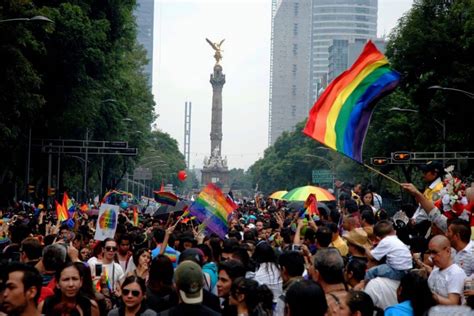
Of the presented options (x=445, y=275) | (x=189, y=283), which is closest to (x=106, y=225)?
(x=445, y=275)

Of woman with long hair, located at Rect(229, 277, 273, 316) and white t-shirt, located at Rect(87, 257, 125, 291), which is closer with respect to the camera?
woman with long hair, located at Rect(229, 277, 273, 316)

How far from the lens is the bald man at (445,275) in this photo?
7902mm

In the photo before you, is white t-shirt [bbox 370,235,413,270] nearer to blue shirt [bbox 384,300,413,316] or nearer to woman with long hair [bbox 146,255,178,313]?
blue shirt [bbox 384,300,413,316]

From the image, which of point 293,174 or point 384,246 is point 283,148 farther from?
point 384,246

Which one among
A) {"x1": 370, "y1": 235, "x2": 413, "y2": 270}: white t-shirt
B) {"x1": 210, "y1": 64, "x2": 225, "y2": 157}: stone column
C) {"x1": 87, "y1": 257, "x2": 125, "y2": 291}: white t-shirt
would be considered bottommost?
{"x1": 87, "y1": 257, "x2": 125, "y2": 291}: white t-shirt

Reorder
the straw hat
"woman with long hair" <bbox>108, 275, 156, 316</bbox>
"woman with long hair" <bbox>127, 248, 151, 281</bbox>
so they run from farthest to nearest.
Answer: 1. "woman with long hair" <bbox>127, 248, 151, 281</bbox>
2. the straw hat
3. "woman with long hair" <bbox>108, 275, 156, 316</bbox>

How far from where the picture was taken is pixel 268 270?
9727 millimetres

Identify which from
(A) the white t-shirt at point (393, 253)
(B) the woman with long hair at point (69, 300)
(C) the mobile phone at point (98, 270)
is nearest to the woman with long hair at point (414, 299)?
(A) the white t-shirt at point (393, 253)

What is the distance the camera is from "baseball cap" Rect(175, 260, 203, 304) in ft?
23.1

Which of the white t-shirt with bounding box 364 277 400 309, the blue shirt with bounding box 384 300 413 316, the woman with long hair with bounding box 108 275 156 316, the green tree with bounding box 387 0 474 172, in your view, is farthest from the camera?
the green tree with bounding box 387 0 474 172

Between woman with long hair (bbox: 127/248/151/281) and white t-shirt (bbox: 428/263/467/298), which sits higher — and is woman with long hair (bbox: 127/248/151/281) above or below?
below

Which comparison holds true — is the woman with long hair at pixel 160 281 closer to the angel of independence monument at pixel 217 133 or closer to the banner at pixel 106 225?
the banner at pixel 106 225

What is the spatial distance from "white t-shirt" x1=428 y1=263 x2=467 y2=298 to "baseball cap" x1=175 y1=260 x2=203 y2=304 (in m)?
2.04

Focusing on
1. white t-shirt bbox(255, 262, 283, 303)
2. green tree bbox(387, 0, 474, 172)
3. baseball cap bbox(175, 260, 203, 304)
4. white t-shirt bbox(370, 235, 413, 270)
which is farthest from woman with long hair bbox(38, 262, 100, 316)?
green tree bbox(387, 0, 474, 172)
